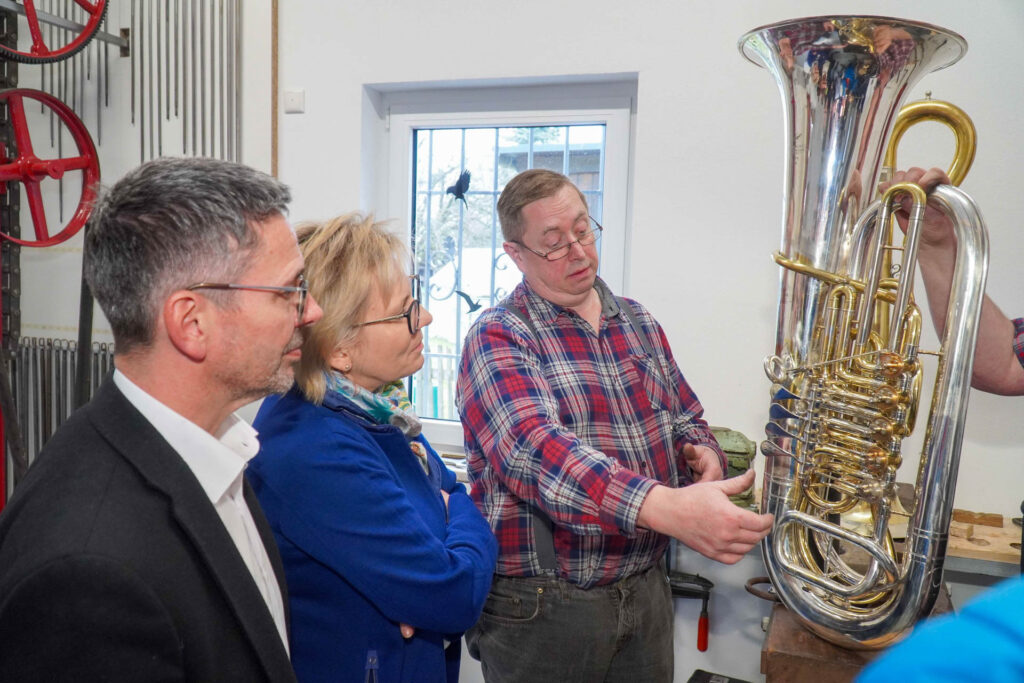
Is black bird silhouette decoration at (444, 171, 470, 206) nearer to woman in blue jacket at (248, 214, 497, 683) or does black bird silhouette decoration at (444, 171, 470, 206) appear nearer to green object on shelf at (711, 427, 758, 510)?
green object on shelf at (711, 427, 758, 510)

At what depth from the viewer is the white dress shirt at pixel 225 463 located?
0.91m

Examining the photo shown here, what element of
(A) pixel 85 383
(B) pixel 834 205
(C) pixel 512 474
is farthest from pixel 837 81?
(A) pixel 85 383

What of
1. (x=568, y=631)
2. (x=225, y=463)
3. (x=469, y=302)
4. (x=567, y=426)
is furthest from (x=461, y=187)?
(x=225, y=463)

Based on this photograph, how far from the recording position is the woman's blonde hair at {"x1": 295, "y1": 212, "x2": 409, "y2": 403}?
1.23 m

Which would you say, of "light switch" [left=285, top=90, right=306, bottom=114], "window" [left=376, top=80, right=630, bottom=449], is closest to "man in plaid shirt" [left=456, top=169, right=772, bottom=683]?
"window" [left=376, top=80, right=630, bottom=449]

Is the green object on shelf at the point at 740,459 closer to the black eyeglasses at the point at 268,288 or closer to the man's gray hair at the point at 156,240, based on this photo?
the black eyeglasses at the point at 268,288

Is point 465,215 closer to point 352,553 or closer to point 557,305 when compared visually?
point 557,305

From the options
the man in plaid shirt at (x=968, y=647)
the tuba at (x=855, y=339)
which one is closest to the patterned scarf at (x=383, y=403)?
the tuba at (x=855, y=339)

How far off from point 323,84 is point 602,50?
3.42 feet

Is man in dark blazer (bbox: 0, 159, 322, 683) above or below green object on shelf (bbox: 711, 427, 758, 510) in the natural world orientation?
above

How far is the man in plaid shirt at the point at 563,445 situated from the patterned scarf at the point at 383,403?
0.21 m

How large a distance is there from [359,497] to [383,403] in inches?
7.9

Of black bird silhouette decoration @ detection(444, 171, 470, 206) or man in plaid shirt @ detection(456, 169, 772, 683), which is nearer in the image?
man in plaid shirt @ detection(456, 169, 772, 683)

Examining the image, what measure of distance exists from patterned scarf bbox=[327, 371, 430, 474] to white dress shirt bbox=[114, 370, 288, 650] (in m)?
0.20
